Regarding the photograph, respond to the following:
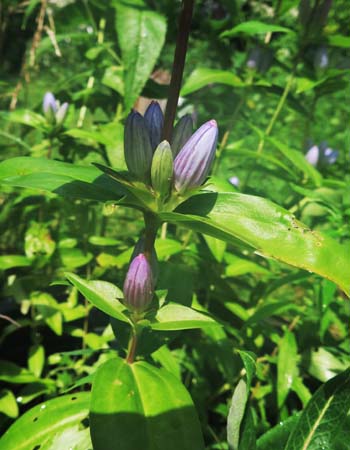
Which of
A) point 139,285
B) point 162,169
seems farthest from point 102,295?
point 162,169

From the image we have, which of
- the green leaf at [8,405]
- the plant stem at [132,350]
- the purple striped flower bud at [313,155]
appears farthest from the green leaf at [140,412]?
the purple striped flower bud at [313,155]

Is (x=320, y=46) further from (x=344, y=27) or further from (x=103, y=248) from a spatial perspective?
(x=103, y=248)

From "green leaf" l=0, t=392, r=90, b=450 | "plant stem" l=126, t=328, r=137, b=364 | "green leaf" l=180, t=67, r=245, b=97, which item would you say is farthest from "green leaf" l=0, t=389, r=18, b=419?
"green leaf" l=180, t=67, r=245, b=97

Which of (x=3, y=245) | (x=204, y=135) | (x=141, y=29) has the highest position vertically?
(x=141, y=29)

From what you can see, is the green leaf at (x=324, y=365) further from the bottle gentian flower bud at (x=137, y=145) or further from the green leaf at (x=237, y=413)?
the bottle gentian flower bud at (x=137, y=145)

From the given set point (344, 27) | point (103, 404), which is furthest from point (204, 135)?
point (344, 27)

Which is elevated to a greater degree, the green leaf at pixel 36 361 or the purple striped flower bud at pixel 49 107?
the purple striped flower bud at pixel 49 107

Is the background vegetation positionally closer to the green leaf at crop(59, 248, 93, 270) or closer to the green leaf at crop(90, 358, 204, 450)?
the green leaf at crop(59, 248, 93, 270)
